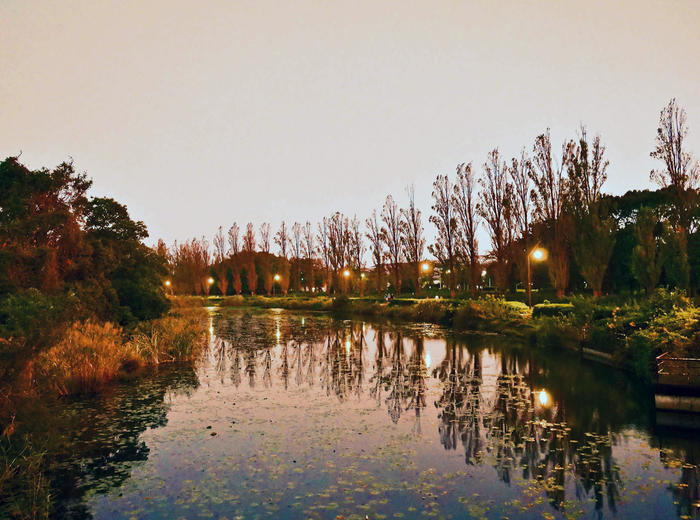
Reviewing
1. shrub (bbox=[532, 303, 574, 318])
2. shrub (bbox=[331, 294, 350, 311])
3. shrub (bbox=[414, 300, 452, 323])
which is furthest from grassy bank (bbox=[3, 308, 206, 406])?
shrub (bbox=[331, 294, 350, 311])

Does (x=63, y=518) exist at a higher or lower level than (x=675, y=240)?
lower

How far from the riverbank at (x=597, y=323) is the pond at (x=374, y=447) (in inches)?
47.6

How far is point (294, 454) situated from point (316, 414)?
260cm

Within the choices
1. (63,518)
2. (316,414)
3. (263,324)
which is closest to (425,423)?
(316,414)

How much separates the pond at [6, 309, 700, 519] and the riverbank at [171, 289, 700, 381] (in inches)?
47.6

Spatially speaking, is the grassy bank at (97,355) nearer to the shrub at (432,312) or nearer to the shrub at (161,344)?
the shrub at (161,344)

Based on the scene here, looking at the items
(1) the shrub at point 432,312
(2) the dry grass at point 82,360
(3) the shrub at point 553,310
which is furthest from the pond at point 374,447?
(1) the shrub at point 432,312

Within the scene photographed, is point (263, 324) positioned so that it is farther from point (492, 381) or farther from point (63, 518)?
point (63, 518)

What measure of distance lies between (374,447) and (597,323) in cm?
1372

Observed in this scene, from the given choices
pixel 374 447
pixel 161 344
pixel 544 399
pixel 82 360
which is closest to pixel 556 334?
pixel 544 399

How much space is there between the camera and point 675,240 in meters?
27.6

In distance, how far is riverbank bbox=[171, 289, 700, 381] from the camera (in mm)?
13133

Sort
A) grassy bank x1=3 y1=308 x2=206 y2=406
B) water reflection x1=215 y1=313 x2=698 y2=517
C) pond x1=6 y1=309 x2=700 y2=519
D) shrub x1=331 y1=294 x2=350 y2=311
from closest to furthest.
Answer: pond x1=6 y1=309 x2=700 y2=519 < water reflection x1=215 y1=313 x2=698 y2=517 < grassy bank x1=3 y1=308 x2=206 y2=406 < shrub x1=331 y1=294 x2=350 y2=311

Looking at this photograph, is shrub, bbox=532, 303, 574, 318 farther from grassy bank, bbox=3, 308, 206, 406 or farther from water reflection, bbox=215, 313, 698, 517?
grassy bank, bbox=3, 308, 206, 406
